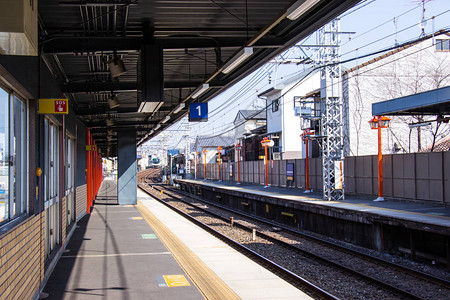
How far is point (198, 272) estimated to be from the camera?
7.75 meters

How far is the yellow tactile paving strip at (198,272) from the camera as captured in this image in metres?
6.40

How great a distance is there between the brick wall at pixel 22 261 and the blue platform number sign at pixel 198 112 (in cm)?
713

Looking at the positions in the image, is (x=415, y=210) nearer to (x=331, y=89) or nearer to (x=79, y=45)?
(x=331, y=89)

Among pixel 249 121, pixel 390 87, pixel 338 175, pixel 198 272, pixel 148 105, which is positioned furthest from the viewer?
pixel 249 121

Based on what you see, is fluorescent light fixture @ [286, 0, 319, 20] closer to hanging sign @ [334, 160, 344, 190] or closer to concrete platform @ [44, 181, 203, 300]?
concrete platform @ [44, 181, 203, 300]

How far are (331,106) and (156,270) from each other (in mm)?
13149

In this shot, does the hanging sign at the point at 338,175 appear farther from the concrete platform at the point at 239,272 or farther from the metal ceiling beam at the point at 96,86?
the metal ceiling beam at the point at 96,86

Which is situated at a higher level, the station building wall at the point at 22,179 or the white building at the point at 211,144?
the white building at the point at 211,144

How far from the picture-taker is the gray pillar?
21906mm

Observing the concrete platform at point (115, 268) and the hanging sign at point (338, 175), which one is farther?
the hanging sign at point (338, 175)

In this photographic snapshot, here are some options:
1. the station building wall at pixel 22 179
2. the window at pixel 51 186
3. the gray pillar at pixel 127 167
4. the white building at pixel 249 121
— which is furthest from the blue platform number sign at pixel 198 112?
the white building at pixel 249 121

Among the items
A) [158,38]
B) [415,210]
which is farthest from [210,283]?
[415,210]

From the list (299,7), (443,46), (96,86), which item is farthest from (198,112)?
(443,46)

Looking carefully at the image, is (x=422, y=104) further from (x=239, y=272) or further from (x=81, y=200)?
(x=81, y=200)
